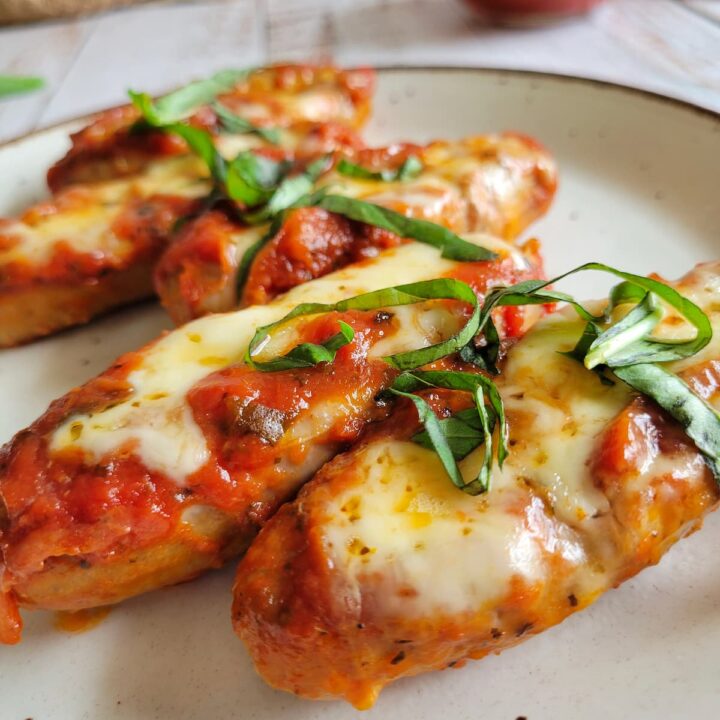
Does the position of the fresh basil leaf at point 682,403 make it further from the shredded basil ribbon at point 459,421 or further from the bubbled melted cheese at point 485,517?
the shredded basil ribbon at point 459,421

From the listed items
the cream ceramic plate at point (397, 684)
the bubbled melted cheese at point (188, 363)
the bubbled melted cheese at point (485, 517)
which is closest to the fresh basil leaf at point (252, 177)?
the bubbled melted cheese at point (188, 363)

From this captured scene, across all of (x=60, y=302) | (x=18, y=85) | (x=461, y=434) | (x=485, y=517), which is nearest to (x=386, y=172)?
(x=60, y=302)

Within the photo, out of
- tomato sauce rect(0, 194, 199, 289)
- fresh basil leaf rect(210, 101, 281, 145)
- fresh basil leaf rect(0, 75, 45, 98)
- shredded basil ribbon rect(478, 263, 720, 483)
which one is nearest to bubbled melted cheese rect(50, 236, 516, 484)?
shredded basil ribbon rect(478, 263, 720, 483)

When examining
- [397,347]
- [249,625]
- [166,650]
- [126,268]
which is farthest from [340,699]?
[126,268]

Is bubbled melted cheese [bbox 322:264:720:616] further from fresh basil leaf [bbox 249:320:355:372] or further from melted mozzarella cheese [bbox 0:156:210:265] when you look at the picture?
melted mozzarella cheese [bbox 0:156:210:265]

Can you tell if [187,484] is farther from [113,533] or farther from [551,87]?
[551,87]

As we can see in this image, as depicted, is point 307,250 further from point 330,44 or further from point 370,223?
point 330,44
